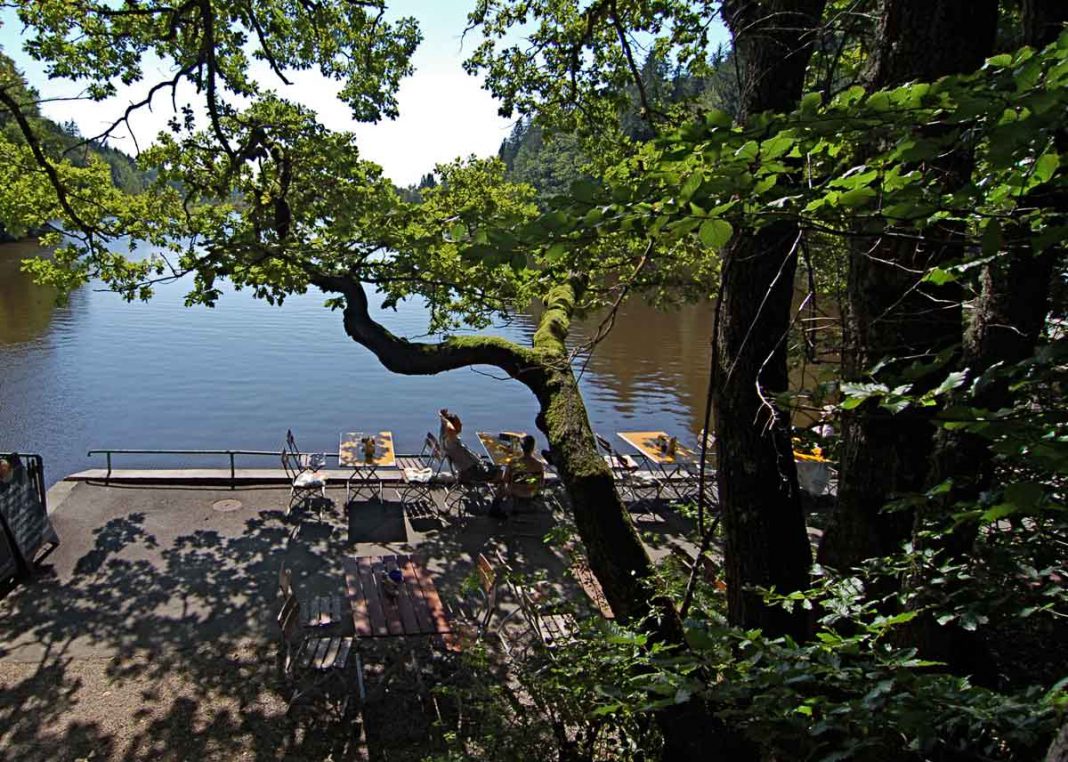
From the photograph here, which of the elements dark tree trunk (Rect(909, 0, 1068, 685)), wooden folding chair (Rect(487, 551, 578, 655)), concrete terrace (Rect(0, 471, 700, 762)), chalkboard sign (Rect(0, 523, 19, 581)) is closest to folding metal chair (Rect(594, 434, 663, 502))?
concrete terrace (Rect(0, 471, 700, 762))

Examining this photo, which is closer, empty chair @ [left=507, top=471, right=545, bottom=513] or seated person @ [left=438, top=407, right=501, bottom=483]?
empty chair @ [left=507, top=471, right=545, bottom=513]

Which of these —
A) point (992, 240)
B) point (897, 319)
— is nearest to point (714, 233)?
point (992, 240)

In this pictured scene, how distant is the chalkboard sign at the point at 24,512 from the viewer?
734 centimetres

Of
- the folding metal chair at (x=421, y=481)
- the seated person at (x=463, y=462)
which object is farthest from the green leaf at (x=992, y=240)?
the folding metal chair at (x=421, y=481)

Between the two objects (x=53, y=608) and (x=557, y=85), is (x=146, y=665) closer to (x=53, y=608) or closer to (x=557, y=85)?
(x=53, y=608)

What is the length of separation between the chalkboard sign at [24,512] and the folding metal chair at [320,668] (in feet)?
11.7

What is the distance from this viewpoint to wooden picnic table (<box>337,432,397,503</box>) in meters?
10.6

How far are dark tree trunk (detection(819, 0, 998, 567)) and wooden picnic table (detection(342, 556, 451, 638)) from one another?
3930mm

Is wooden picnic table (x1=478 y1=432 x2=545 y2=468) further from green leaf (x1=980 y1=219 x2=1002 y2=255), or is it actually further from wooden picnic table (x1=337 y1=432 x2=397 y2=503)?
green leaf (x1=980 y1=219 x2=1002 y2=255)

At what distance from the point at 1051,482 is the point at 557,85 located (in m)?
7.17

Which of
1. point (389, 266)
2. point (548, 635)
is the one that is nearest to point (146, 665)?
point (548, 635)

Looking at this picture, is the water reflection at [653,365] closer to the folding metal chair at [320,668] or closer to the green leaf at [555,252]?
the folding metal chair at [320,668]

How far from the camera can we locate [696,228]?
1.86 metres

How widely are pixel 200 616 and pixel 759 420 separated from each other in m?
6.23
